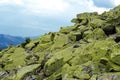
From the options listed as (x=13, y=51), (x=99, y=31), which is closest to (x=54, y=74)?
(x=99, y=31)

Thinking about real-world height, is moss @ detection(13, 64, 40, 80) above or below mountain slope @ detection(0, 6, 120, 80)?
below

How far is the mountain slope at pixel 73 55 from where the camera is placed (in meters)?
43.9

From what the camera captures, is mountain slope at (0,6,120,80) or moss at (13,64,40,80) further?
moss at (13,64,40,80)

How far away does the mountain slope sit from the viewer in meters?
43.9

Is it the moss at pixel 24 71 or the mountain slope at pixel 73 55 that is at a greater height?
the mountain slope at pixel 73 55

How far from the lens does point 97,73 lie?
140 feet

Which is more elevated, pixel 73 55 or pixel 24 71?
pixel 73 55

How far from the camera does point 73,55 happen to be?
171 ft

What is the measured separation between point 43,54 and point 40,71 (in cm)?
774

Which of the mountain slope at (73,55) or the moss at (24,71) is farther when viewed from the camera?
the moss at (24,71)

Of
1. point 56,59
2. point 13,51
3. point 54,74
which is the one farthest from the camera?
point 13,51

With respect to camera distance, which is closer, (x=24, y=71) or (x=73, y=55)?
(x=73, y=55)

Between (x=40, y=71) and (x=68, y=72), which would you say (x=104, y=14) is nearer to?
(x=40, y=71)

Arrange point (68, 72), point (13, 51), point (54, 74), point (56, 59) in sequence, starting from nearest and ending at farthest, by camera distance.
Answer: point (68, 72) → point (54, 74) → point (56, 59) → point (13, 51)
